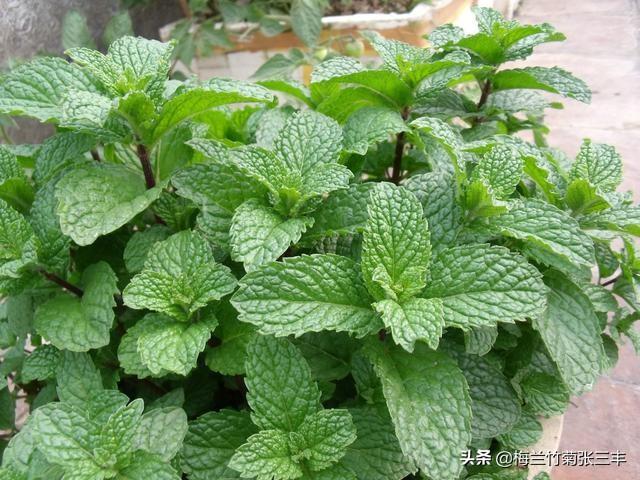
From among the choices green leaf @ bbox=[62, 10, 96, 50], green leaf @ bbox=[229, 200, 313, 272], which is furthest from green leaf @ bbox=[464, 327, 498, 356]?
green leaf @ bbox=[62, 10, 96, 50]

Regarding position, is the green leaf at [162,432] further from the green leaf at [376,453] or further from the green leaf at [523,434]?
the green leaf at [523,434]

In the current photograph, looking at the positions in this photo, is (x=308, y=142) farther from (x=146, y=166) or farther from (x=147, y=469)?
(x=147, y=469)

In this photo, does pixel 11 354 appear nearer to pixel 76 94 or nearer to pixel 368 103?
pixel 76 94

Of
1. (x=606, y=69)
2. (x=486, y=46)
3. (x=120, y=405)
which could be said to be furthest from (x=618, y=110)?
(x=120, y=405)

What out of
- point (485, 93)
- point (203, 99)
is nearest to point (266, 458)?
point (203, 99)

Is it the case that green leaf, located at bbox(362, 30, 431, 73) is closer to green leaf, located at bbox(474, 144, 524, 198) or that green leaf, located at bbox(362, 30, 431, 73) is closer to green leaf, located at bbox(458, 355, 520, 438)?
green leaf, located at bbox(474, 144, 524, 198)

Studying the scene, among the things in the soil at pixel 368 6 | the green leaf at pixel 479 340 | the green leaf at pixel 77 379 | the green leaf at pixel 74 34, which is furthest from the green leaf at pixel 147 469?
the soil at pixel 368 6
